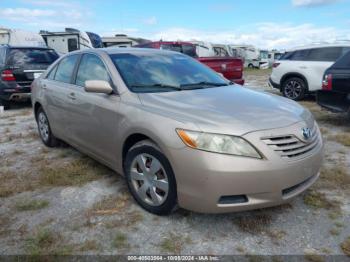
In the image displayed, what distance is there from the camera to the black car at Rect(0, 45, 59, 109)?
28.0ft

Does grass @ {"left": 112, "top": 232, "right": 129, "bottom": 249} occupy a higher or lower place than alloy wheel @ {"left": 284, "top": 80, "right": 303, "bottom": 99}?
lower

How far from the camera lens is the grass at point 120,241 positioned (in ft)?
8.97

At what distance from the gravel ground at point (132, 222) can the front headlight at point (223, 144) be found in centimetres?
75

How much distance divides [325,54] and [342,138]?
4798 millimetres

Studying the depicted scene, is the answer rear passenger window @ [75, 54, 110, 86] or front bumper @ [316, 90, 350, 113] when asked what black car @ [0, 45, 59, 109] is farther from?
front bumper @ [316, 90, 350, 113]

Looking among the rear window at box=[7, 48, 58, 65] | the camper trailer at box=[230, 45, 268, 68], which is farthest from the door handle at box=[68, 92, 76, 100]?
the camper trailer at box=[230, 45, 268, 68]

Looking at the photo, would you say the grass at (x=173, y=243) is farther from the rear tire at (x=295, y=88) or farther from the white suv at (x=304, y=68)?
the rear tire at (x=295, y=88)

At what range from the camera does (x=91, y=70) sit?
4.09m

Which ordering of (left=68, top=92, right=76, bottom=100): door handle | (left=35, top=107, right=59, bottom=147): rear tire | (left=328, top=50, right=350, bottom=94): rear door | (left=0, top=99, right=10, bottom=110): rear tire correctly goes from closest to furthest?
(left=68, top=92, right=76, bottom=100): door handle
(left=35, top=107, right=59, bottom=147): rear tire
(left=328, top=50, right=350, bottom=94): rear door
(left=0, top=99, right=10, bottom=110): rear tire

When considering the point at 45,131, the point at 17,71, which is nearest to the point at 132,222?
the point at 45,131

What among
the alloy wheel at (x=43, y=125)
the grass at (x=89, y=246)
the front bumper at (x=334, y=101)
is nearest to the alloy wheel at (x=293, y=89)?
the front bumper at (x=334, y=101)

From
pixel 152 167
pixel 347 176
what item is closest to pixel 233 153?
→ pixel 152 167

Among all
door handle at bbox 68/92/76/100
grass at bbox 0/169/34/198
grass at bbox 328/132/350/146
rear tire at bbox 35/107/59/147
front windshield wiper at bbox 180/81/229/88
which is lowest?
grass at bbox 0/169/34/198

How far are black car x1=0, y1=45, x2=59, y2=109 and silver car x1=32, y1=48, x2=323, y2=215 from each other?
504 centimetres
